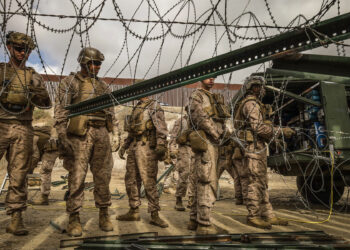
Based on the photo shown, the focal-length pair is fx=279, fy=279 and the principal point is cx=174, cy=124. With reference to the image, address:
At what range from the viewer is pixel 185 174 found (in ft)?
22.1

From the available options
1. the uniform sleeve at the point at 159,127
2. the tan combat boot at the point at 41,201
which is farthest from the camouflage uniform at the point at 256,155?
the tan combat boot at the point at 41,201

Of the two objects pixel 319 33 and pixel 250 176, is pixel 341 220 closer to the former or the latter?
pixel 250 176

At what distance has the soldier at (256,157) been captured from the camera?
4.42 m

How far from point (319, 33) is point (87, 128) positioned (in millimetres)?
2993

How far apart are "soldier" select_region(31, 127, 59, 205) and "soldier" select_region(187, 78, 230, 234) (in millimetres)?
4130

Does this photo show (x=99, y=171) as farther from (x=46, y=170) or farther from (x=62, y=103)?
(x=46, y=170)

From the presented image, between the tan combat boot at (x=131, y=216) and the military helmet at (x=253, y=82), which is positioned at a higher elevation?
the military helmet at (x=253, y=82)

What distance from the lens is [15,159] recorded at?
11.8 feet

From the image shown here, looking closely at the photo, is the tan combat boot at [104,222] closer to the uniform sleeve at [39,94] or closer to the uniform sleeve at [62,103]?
the uniform sleeve at [62,103]

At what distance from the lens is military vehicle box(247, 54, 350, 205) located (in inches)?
215

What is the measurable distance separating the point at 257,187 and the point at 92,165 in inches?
101

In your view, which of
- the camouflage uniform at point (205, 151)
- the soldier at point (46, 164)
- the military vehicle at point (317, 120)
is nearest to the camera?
the camouflage uniform at point (205, 151)

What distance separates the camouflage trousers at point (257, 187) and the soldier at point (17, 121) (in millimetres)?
3215

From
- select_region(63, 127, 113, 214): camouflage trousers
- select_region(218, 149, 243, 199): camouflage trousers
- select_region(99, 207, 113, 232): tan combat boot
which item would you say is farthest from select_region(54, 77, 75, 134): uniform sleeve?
select_region(218, 149, 243, 199): camouflage trousers
